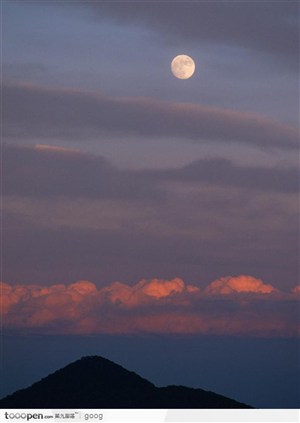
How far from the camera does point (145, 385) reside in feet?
359

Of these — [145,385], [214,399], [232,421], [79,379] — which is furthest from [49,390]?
[232,421]

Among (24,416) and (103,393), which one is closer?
(24,416)

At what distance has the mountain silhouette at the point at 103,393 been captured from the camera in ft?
346

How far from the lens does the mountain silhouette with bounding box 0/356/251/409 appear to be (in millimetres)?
105556

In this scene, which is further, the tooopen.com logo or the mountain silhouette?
the mountain silhouette

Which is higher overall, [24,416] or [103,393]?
[103,393]

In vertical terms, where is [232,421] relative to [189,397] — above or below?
below

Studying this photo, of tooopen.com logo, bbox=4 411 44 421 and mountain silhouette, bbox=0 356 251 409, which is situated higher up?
mountain silhouette, bbox=0 356 251 409

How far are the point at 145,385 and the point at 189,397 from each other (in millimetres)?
6411

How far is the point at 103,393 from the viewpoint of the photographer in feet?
360

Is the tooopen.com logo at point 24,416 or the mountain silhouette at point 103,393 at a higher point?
the mountain silhouette at point 103,393

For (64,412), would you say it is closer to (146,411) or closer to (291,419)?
(146,411)

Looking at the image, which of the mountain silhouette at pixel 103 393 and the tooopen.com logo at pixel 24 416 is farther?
the mountain silhouette at pixel 103 393

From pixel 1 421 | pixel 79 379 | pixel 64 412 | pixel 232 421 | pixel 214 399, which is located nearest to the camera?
pixel 1 421
